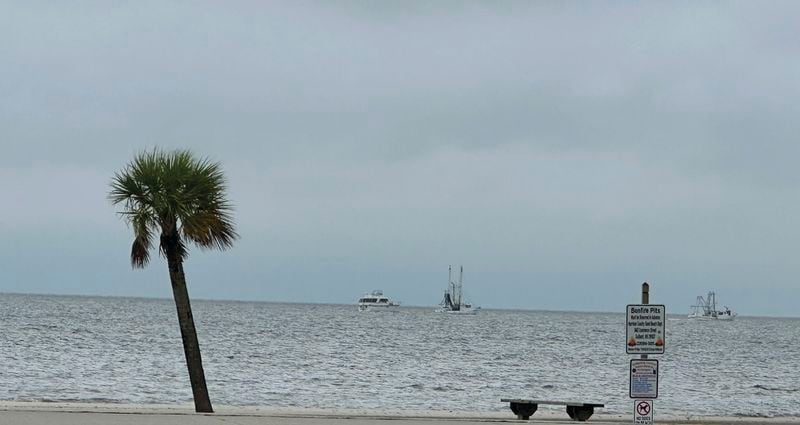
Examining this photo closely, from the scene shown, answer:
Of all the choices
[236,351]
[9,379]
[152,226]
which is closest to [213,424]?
[152,226]

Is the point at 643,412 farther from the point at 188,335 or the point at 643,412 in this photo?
the point at 188,335

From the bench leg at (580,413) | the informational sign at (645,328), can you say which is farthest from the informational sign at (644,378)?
the bench leg at (580,413)

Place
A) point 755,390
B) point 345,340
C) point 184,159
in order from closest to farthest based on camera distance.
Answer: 1. point 184,159
2. point 755,390
3. point 345,340

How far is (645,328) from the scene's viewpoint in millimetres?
20344

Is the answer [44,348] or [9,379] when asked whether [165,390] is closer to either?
[9,379]

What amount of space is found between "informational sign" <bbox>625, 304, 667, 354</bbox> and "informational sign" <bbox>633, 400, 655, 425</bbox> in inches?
57.5

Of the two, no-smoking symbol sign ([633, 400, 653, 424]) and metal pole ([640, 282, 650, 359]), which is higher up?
metal pole ([640, 282, 650, 359])

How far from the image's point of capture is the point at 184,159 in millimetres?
25250

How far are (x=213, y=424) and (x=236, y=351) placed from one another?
49725 millimetres

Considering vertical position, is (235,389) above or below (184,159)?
below

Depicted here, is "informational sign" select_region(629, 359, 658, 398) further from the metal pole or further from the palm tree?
the palm tree

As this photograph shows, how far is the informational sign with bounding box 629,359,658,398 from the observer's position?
2064 centimetres

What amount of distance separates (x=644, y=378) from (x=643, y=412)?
106 centimetres

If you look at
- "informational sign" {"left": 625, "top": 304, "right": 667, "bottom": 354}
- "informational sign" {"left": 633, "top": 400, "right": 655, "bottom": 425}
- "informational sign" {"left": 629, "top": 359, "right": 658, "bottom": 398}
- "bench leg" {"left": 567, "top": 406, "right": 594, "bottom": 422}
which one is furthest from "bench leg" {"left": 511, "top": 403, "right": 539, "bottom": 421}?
"informational sign" {"left": 625, "top": 304, "right": 667, "bottom": 354}
